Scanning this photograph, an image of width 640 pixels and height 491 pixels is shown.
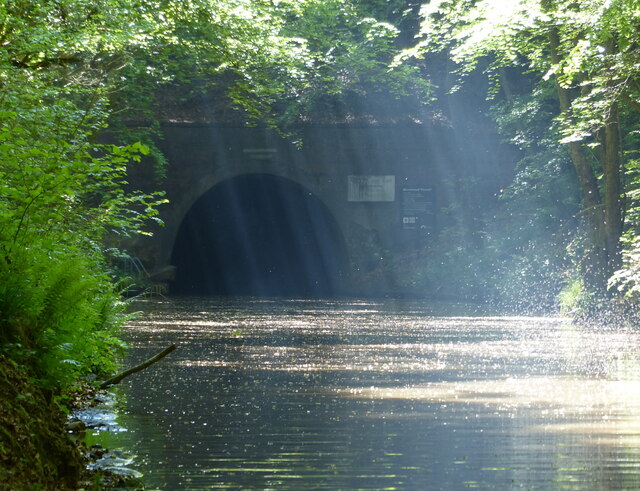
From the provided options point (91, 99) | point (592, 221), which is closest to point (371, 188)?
point (592, 221)

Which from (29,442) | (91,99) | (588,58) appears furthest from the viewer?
(588,58)

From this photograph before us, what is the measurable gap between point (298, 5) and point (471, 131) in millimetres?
9461

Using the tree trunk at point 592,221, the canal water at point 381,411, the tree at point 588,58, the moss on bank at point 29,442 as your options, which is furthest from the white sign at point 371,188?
the moss on bank at point 29,442

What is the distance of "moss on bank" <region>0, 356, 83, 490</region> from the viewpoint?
14.0 feet

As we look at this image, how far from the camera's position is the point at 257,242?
40.6 meters

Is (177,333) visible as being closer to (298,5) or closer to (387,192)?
(298,5)

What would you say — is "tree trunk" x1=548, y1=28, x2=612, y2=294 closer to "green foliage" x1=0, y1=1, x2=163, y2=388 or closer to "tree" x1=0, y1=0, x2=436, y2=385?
"tree" x1=0, y1=0, x2=436, y2=385

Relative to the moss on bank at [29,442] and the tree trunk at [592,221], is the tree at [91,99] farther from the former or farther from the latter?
the tree trunk at [592,221]

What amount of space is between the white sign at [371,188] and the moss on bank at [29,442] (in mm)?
26396

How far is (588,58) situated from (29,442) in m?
13.2

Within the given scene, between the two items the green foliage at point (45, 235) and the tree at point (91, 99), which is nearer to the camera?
the green foliage at point (45, 235)

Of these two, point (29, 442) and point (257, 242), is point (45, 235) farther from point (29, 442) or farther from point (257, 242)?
point (257, 242)

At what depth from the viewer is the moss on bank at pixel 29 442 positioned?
4.27 m

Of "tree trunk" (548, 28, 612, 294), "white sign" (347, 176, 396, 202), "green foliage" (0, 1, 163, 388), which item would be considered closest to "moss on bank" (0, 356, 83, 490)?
"green foliage" (0, 1, 163, 388)
